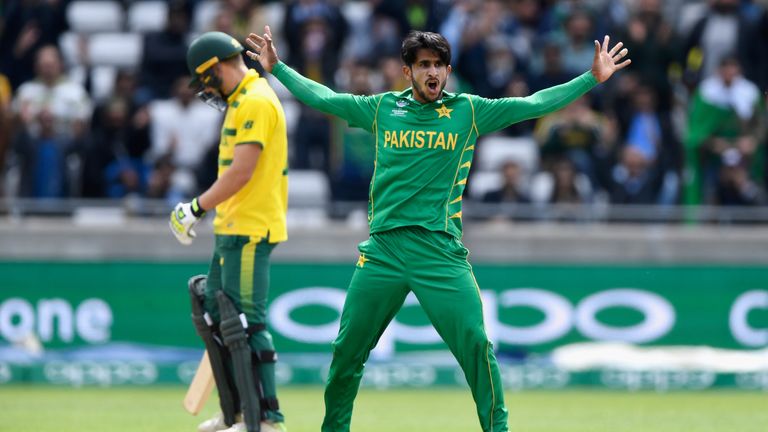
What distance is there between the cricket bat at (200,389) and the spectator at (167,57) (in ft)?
28.6

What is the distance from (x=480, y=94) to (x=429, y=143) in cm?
937

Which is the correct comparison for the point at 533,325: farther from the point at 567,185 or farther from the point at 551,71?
the point at 551,71

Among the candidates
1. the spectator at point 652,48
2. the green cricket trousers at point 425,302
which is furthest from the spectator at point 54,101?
the green cricket trousers at point 425,302

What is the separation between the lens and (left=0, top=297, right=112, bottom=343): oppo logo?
15.0 meters

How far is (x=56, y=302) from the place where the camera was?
1509 centimetres

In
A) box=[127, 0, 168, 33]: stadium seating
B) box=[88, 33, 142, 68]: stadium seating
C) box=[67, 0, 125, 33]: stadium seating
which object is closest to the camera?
box=[88, 33, 142, 68]: stadium seating

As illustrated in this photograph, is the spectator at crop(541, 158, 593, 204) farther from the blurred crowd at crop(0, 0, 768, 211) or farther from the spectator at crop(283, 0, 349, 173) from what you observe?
the spectator at crop(283, 0, 349, 173)

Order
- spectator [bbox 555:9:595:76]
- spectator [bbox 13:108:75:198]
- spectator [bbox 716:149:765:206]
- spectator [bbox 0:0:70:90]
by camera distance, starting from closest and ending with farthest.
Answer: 1. spectator [bbox 716:149:765:206]
2. spectator [bbox 13:108:75:198]
3. spectator [bbox 555:9:595:76]
4. spectator [bbox 0:0:70:90]

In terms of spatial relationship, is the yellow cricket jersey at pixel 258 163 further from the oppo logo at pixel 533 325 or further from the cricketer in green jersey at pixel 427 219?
→ the oppo logo at pixel 533 325

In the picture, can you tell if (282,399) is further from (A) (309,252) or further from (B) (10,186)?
(B) (10,186)

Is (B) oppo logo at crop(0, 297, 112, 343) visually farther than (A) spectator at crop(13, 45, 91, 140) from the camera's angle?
No

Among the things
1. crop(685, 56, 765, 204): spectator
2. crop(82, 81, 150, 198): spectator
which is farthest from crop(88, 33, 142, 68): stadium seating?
crop(685, 56, 765, 204): spectator

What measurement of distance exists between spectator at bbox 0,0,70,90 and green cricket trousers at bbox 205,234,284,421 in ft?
32.8

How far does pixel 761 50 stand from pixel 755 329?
403 centimetres
